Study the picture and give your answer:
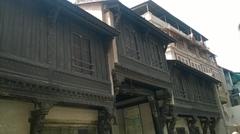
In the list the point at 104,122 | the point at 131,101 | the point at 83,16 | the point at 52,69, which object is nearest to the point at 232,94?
the point at 131,101

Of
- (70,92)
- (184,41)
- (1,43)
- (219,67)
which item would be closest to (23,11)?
(1,43)

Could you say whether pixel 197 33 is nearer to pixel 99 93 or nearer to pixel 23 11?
pixel 99 93

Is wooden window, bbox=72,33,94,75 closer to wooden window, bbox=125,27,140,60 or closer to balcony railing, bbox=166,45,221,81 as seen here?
wooden window, bbox=125,27,140,60

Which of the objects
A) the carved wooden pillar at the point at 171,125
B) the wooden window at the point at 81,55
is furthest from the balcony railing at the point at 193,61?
the wooden window at the point at 81,55

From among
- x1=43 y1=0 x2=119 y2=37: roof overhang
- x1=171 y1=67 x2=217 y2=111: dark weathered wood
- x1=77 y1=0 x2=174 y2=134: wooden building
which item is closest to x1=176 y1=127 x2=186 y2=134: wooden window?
x1=171 y1=67 x2=217 y2=111: dark weathered wood

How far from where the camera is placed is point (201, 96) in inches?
828

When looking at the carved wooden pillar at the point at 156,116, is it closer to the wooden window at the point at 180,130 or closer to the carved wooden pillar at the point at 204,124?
the wooden window at the point at 180,130

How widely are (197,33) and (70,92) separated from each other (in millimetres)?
28660

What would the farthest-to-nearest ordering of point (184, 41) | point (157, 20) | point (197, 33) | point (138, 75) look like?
point (197, 33) < point (184, 41) < point (157, 20) < point (138, 75)

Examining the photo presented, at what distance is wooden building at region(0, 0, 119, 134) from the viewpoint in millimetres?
7929

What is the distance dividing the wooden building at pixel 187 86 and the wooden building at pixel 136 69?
1.35 metres

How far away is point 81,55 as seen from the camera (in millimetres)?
10680

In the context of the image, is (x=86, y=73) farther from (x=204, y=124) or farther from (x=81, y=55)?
(x=204, y=124)

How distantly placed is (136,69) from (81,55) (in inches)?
124
